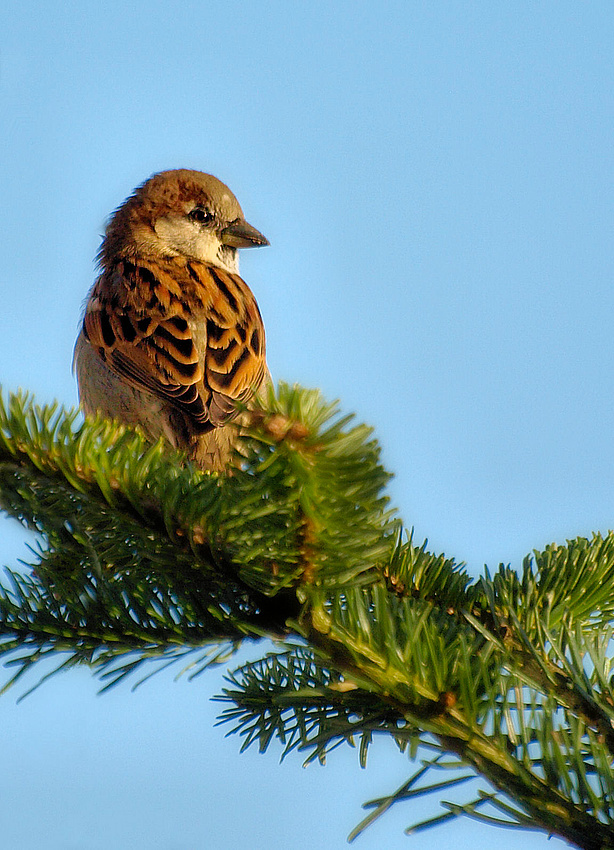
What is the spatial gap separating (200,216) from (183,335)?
1746mm

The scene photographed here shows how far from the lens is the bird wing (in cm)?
377

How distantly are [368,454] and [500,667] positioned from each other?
20.1 inches

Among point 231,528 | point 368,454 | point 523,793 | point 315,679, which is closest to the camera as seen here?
point 523,793

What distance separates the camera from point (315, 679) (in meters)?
2.17

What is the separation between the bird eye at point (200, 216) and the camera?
5516 mm

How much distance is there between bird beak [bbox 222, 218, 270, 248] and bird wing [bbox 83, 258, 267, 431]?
669 mm

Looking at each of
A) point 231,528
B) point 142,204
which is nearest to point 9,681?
point 231,528

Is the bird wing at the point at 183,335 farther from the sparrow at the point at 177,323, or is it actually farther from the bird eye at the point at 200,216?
the bird eye at the point at 200,216

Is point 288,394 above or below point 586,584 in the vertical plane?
below

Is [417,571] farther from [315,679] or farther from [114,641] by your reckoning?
[114,641]

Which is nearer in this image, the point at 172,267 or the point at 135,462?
the point at 135,462

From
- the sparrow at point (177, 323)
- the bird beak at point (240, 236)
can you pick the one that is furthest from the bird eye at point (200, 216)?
the bird beak at point (240, 236)

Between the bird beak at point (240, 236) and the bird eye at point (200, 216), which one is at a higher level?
the bird eye at point (200, 216)

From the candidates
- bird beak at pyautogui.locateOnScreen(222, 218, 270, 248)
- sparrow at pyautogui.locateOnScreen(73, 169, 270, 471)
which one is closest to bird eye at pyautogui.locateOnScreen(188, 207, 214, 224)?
sparrow at pyautogui.locateOnScreen(73, 169, 270, 471)
